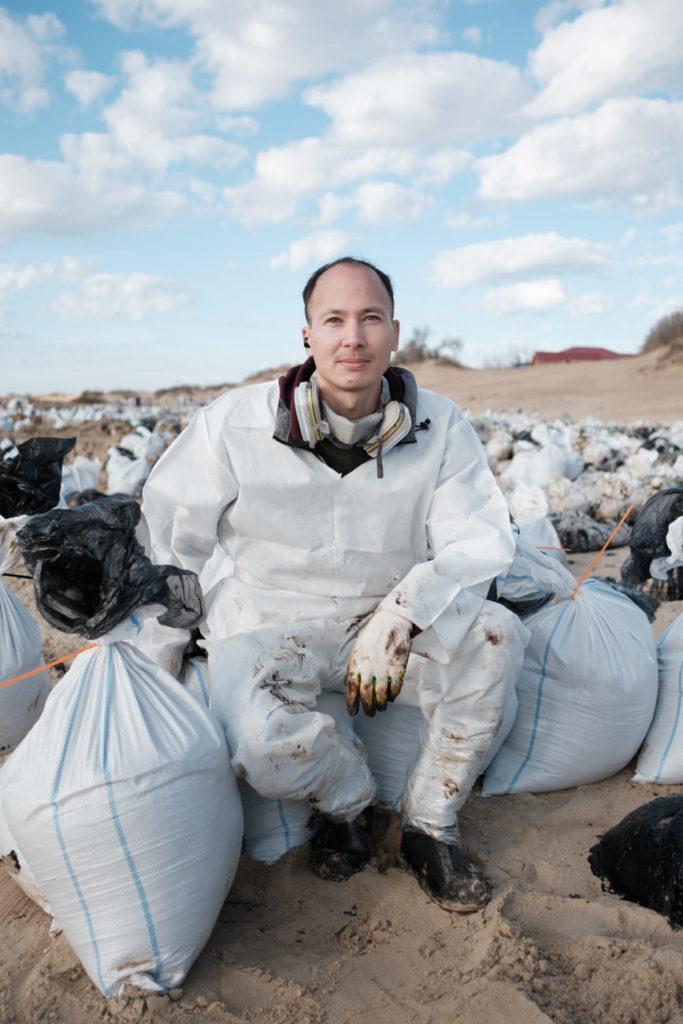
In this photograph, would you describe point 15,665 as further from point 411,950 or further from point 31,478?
point 411,950

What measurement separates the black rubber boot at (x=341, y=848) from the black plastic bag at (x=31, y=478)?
45.0 inches

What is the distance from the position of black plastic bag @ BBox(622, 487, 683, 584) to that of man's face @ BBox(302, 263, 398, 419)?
37.6 inches

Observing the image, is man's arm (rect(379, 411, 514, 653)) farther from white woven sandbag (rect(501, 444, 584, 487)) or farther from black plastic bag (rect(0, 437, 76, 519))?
white woven sandbag (rect(501, 444, 584, 487))

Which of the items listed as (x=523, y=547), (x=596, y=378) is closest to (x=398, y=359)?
(x=596, y=378)

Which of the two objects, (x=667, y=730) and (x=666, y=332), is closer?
(x=667, y=730)

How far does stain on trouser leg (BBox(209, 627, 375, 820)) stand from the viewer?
1.68m

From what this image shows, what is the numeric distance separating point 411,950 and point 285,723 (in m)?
0.50

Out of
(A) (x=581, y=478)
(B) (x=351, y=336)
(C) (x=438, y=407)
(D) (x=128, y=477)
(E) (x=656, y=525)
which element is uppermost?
(B) (x=351, y=336)

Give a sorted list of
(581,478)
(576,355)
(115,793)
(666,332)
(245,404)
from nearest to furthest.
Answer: (115,793)
(245,404)
(581,478)
(666,332)
(576,355)

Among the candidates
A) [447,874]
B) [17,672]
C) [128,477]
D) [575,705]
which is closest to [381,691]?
[447,874]

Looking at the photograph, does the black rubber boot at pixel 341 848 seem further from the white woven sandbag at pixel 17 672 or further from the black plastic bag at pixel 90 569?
the white woven sandbag at pixel 17 672

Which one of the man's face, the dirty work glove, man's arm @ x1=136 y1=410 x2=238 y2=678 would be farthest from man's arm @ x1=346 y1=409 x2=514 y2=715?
man's arm @ x1=136 y1=410 x2=238 y2=678

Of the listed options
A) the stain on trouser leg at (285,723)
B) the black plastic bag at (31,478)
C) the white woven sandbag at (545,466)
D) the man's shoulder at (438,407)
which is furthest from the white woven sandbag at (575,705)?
the white woven sandbag at (545,466)

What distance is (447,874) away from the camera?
1.73 metres
